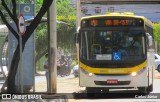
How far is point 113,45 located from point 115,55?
0.40m

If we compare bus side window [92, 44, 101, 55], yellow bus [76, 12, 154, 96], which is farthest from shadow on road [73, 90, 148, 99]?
bus side window [92, 44, 101, 55]

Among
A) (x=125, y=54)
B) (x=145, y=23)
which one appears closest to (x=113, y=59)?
(x=125, y=54)

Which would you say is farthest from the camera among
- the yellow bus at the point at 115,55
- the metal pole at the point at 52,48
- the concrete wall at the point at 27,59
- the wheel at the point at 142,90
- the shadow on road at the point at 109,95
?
the concrete wall at the point at 27,59

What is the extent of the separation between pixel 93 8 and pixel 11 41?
85721 mm

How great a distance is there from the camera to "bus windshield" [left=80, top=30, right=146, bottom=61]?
17781 millimetres

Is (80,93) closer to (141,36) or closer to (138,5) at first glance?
(141,36)

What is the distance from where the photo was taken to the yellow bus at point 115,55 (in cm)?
1766

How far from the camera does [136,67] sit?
1770 cm

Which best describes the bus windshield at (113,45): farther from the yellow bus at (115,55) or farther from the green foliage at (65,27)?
the green foliage at (65,27)

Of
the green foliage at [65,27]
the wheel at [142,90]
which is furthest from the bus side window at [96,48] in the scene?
the green foliage at [65,27]

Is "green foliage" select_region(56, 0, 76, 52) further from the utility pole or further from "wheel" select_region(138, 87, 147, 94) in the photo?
"wheel" select_region(138, 87, 147, 94)

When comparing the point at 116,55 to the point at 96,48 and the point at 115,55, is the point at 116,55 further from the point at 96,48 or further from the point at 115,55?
the point at 96,48

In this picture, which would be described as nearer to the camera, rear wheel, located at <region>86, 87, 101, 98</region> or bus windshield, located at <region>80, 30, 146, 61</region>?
bus windshield, located at <region>80, 30, 146, 61</region>

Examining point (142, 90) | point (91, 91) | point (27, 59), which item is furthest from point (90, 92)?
point (27, 59)
